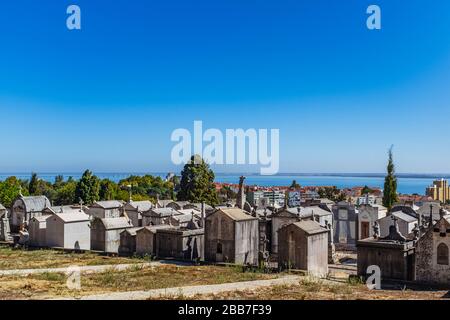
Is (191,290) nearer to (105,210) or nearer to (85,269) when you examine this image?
(85,269)

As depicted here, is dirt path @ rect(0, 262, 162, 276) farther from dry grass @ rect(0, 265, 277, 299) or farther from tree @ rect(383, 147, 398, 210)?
tree @ rect(383, 147, 398, 210)

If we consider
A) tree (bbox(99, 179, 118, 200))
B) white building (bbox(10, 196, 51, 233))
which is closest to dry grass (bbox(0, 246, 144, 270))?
white building (bbox(10, 196, 51, 233))

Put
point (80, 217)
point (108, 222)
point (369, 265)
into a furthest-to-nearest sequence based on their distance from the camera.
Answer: point (80, 217)
point (108, 222)
point (369, 265)

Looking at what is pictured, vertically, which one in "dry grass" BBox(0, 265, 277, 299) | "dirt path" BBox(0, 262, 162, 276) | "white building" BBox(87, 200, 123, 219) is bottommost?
"dirt path" BBox(0, 262, 162, 276)

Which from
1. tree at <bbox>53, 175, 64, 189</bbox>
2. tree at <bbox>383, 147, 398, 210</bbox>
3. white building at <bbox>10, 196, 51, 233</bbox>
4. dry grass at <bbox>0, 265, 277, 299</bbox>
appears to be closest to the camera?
dry grass at <bbox>0, 265, 277, 299</bbox>

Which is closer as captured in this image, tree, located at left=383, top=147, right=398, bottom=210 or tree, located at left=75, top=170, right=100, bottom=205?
tree, located at left=383, top=147, right=398, bottom=210

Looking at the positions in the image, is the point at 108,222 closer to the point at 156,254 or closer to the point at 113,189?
the point at 156,254
